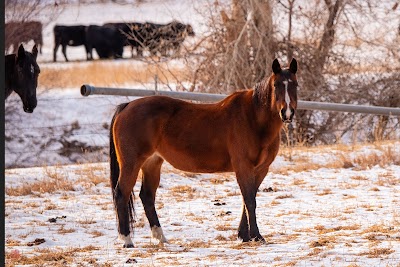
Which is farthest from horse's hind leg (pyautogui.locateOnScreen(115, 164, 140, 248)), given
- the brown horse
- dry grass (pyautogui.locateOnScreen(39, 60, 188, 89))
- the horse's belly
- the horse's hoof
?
dry grass (pyautogui.locateOnScreen(39, 60, 188, 89))

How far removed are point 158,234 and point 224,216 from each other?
1113 mm

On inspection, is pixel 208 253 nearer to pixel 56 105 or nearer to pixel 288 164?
pixel 288 164

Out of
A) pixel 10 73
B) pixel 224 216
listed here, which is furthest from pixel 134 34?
pixel 224 216

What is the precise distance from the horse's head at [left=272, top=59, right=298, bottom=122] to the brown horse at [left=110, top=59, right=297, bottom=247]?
125mm

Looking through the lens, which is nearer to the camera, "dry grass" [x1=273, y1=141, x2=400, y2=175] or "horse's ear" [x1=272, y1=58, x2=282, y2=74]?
"horse's ear" [x1=272, y1=58, x2=282, y2=74]

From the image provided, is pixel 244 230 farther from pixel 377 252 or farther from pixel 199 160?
pixel 377 252

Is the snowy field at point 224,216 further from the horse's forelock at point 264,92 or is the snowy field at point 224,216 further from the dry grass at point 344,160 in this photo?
the horse's forelock at point 264,92

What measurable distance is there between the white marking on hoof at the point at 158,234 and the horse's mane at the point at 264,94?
1.32 metres

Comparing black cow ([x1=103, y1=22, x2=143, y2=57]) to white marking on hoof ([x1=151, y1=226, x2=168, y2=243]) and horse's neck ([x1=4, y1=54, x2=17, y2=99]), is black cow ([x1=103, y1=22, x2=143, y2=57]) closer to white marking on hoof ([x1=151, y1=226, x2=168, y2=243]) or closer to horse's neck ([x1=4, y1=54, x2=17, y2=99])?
horse's neck ([x1=4, y1=54, x2=17, y2=99])

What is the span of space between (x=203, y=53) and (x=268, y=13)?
4.45 feet

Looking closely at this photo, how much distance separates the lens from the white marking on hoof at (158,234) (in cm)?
694

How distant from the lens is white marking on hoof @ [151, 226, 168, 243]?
273 inches

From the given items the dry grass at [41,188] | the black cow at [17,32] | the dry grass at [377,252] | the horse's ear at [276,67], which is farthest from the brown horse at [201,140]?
the black cow at [17,32]

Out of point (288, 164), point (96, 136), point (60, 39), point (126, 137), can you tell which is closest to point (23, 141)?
point (96, 136)
